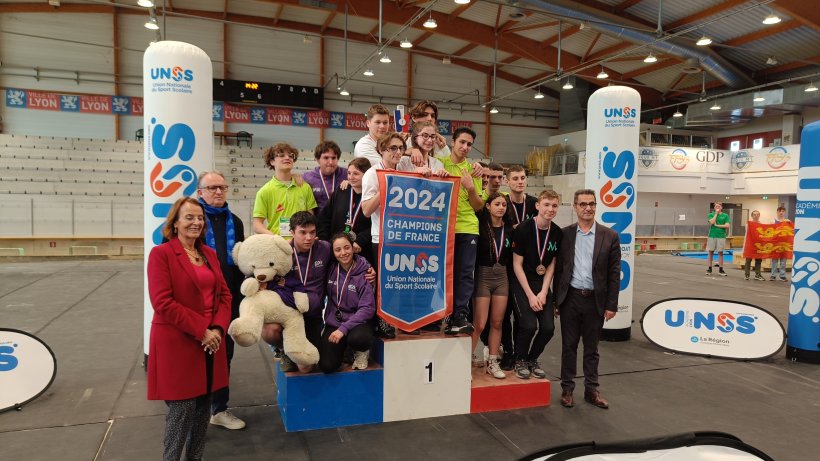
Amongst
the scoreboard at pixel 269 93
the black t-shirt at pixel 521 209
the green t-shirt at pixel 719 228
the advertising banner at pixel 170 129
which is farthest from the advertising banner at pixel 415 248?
the scoreboard at pixel 269 93

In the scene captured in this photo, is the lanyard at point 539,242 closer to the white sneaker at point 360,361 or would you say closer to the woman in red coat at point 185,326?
the white sneaker at point 360,361

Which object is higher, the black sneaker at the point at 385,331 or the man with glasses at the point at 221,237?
the man with glasses at the point at 221,237

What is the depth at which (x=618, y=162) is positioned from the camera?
599cm

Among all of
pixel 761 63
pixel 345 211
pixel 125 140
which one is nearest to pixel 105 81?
pixel 125 140

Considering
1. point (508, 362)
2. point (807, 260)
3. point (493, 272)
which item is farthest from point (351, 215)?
point (807, 260)

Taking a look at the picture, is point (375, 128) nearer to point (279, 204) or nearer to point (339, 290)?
point (279, 204)

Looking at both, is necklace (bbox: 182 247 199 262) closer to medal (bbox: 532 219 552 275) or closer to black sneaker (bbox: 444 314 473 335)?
black sneaker (bbox: 444 314 473 335)

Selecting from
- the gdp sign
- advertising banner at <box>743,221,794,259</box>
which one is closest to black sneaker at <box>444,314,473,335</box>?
the gdp sign

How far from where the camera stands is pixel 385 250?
12.3 ft

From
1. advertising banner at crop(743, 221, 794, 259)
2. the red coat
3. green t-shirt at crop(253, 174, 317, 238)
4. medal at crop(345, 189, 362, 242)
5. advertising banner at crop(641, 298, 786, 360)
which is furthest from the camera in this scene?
advertising banner at crop(743, 221, 794, 259)

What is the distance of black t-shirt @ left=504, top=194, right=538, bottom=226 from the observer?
4.37 m

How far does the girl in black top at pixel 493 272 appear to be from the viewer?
411 centimetres

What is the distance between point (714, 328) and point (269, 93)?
18845mm

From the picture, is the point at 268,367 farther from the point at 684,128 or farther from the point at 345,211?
the point at 684,128
